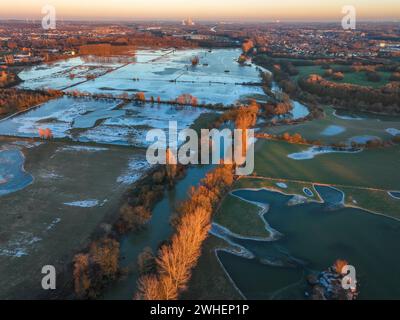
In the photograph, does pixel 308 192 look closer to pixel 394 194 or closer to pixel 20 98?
pixel 394 194

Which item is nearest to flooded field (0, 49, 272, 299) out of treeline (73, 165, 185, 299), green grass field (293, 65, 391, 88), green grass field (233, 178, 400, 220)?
treeline (73, 165, 185, 299)

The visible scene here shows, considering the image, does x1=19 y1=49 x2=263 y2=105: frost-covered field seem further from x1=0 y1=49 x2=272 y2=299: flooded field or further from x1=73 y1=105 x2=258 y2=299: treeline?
x1=73 y1=105 x2=258 y2=299: treeline

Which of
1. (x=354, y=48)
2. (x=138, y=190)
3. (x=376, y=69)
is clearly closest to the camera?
(x=138, y=190)

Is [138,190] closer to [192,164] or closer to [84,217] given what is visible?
[84,217]

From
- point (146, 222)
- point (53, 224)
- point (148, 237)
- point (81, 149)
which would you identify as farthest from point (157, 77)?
point (148, 237)

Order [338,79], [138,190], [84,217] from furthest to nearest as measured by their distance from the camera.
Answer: [338,79], [138,190], [84,217]

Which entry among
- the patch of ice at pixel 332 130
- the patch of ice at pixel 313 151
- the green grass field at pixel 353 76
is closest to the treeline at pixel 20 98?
the patch of ice at pixel 313 151
